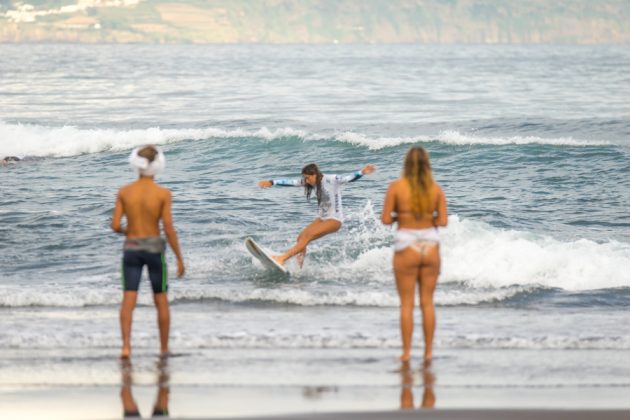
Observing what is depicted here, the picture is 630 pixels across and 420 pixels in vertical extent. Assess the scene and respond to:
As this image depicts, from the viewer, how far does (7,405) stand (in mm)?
8258

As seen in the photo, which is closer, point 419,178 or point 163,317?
point 419,178

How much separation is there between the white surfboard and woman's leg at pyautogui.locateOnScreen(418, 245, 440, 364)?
5.55 metres

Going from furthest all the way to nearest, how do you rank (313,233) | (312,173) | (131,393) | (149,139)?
(149,139) → (313,233) → (312,173) → (131,393)

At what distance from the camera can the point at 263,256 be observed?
1505cm

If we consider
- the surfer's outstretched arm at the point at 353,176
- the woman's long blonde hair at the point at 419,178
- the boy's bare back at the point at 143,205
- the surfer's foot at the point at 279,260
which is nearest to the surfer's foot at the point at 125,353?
the boy's bare back at the point at 143,205

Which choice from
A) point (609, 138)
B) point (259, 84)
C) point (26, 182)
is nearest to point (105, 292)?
point (26, 182)

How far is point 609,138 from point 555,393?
2815 centimetres

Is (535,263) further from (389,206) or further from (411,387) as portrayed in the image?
(411,387)

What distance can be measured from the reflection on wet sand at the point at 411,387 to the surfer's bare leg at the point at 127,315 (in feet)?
7.76

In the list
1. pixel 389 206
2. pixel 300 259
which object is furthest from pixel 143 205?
pixel 300 259

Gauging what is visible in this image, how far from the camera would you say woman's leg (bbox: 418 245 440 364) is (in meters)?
9.27

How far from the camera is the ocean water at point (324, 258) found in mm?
9875

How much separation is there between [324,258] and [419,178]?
287 inches

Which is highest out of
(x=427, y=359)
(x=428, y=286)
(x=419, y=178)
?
(x=419, y=178)
